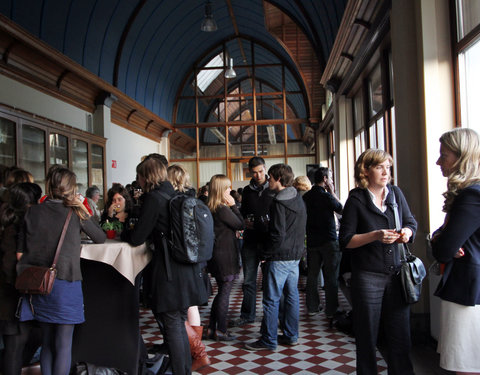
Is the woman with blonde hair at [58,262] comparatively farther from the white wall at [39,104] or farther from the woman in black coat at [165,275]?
the white wall at [39,104]

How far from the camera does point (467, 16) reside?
3.45m

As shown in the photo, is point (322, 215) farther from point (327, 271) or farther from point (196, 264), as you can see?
point (196, 264)

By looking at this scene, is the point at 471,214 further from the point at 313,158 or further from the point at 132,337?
the point at 313,158

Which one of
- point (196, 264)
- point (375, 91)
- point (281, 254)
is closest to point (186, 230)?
point (196, 264)

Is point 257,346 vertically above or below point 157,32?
below

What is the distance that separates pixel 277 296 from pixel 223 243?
744 mm

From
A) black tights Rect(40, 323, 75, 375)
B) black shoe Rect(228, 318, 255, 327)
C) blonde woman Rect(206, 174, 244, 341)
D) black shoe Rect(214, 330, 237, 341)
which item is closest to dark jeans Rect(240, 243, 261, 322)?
black shoe Rect(228, 318, 255, 327)

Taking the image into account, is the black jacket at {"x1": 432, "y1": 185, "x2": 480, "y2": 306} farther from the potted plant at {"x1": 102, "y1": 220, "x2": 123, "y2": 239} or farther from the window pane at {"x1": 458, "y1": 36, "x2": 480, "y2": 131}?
the potted plant at {"x1": 102, "y1": 220, "x2": 123, "y2": 239}

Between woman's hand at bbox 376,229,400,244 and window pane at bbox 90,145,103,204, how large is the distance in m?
7.62

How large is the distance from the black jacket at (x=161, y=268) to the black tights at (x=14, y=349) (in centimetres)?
92

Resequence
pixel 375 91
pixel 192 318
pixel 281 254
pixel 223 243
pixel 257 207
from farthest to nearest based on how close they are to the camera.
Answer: pixel 375 91
pixel 257 207
pixel 223 243
pixel 281 254
pixel 192 318

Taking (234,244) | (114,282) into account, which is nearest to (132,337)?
(114,282)

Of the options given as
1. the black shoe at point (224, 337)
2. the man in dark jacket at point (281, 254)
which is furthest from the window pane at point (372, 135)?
the black shoe at point (224, 337)

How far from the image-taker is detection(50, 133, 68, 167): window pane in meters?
7.37
